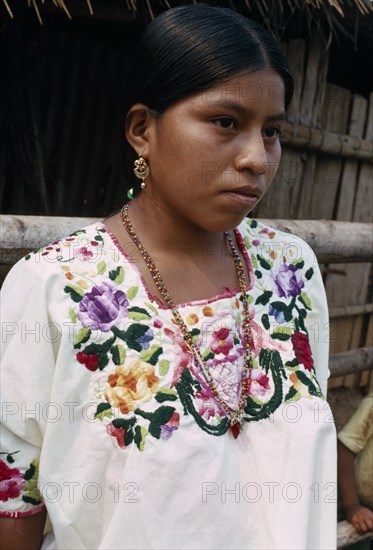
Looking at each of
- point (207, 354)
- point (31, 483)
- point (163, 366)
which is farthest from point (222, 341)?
point (31, 483)

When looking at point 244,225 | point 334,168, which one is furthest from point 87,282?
point 334,168

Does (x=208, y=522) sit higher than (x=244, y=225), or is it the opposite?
(x=244, y=225)

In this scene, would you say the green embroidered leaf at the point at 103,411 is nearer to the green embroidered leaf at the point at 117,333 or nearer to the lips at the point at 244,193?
the green embroidered leaf at the point at 117,333

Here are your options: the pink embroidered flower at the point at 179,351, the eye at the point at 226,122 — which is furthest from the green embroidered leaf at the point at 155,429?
the eye at the point at 226,122

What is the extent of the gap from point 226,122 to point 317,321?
599 mm

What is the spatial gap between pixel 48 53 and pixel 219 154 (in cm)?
276

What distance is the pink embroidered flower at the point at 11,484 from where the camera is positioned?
132 cm

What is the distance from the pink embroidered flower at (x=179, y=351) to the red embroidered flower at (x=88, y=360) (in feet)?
0.50

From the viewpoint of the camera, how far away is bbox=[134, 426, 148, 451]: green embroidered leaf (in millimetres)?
1277

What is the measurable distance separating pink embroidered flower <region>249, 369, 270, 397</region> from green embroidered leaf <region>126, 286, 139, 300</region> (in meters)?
0.30

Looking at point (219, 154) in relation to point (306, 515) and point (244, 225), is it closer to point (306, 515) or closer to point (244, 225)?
point (244, 225)

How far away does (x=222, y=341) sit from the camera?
142 cm

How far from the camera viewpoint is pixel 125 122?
4.76ft

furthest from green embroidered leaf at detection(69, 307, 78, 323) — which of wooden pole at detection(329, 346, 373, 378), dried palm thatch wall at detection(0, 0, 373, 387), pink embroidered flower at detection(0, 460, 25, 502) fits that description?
dried palm thatch wall at detection(0, 0, 373, 387)
